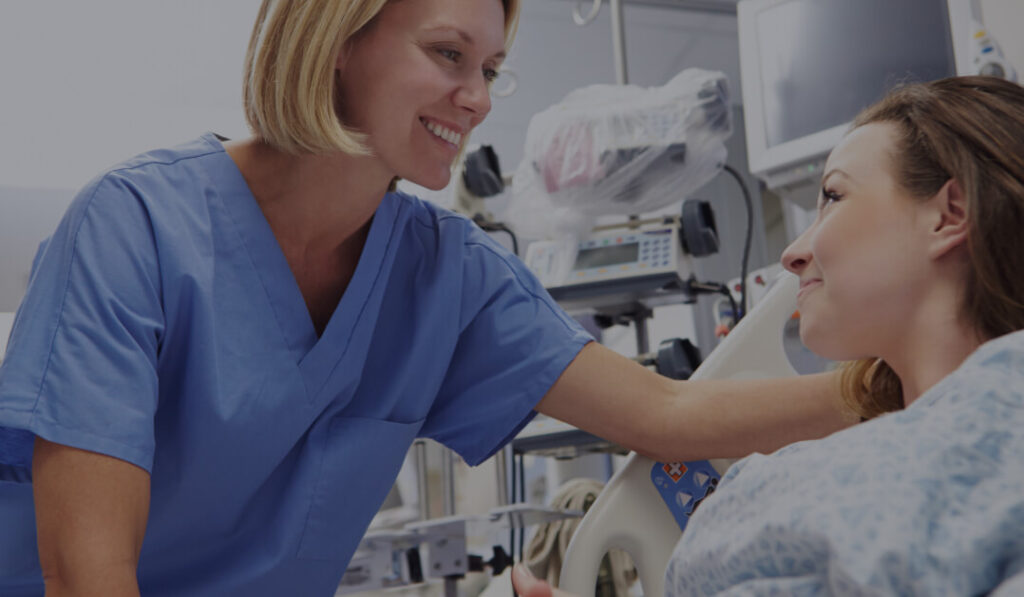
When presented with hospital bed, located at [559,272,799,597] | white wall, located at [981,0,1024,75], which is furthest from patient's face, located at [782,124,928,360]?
white wall, located at [981,0,1024,75]

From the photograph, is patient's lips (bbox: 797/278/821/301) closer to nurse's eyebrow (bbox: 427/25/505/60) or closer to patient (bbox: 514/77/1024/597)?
patient (bbox: 514/77/1024/597)

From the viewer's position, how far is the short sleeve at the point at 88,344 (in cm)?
96

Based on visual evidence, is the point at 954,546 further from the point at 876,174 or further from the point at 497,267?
the point at 497,267

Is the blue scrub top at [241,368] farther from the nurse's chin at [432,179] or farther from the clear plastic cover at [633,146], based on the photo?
the clear plastic cover at [633,146]

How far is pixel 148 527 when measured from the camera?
1.13m

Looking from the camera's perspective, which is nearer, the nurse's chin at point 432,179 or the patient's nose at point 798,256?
the patient's nose at point 798,256

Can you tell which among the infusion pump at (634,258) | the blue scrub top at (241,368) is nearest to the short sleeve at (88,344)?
the blue scrub top at (241,368)

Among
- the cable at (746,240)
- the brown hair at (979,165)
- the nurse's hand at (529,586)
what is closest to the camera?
the nurse's hand at (529,586)

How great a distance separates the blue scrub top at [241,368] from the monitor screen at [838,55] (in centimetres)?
106

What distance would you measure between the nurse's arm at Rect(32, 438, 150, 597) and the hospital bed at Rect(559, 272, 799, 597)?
1.68ft

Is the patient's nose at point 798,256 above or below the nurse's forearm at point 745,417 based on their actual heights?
above

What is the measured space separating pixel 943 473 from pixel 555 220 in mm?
1708

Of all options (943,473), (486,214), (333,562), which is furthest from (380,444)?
(486,214)

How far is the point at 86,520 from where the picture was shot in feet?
3.01
